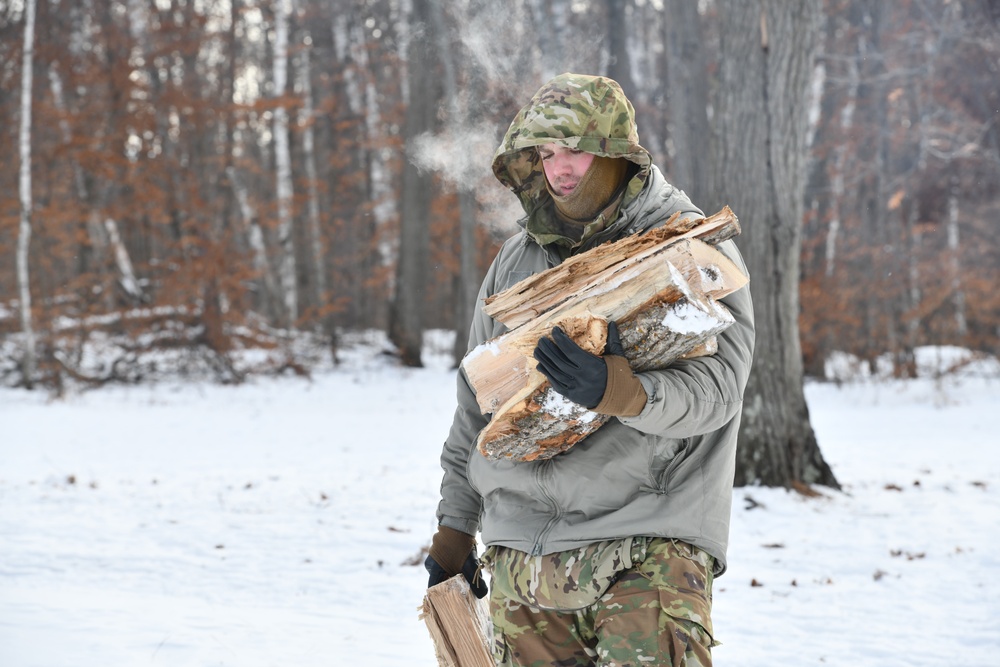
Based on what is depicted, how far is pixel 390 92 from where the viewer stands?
80.0ft

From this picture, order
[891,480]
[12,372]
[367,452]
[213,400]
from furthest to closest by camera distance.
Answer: [12,372] < [213,400] < [367,452] < [891,480]

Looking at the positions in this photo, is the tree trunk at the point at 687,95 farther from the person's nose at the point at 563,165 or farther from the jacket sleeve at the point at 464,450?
the person's nose at the point at 563,165

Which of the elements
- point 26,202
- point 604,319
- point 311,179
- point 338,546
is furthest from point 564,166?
point 311,179

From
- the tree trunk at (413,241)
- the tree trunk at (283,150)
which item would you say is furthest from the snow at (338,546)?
the tree trunk at (283,150)

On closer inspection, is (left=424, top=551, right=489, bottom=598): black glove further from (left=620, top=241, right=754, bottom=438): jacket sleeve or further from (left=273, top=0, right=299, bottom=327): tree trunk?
(left=273, top=0, right=299, bottom=327): tree trunk

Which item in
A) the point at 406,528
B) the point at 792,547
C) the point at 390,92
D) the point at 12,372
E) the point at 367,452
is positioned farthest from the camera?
the point at 390,92

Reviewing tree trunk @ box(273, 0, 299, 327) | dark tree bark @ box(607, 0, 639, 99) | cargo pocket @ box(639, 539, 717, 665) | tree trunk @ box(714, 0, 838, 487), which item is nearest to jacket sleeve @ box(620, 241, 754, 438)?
cargo pocket @ box(639, 539, 717, 665)

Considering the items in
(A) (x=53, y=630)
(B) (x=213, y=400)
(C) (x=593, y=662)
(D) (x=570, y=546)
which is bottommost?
(B) (x=213, y=400)

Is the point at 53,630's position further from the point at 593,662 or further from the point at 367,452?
the point at 367,452

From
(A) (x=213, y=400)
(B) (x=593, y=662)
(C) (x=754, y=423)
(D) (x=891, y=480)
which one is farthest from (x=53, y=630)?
(A) (x=213, y=400)

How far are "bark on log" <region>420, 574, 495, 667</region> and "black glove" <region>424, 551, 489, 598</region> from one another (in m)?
0.06

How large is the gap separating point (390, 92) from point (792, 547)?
2086 centimetres

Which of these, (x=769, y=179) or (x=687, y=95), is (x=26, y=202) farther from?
(x=769, y=179)

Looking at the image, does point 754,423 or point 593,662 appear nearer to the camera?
point 593,662
